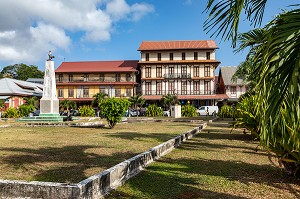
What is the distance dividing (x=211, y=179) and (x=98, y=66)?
51.8 metres

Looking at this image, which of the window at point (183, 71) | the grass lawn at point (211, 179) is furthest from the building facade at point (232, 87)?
the grass lawn at point (211, 179)

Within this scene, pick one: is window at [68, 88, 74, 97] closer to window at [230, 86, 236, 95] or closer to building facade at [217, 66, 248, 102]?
building facade at [217, 66, 248, 102]

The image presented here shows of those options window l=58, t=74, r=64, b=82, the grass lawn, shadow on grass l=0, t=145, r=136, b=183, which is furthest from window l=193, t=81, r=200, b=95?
shadow on grass l=0, t=145, r=136, b=183

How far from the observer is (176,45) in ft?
176

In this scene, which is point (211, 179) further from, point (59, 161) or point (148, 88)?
point (148, 88)

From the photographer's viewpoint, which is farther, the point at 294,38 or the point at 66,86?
the point at 66,86

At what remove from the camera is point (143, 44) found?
54.5 m

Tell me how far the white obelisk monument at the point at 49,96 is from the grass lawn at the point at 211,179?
18993mm

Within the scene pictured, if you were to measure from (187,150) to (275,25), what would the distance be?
6.61 metres

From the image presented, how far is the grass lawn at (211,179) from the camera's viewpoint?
4570mm

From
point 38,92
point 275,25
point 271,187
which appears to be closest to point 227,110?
point 271,187

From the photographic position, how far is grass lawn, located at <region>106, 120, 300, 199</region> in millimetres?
4570

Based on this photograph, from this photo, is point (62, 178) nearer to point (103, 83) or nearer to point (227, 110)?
point (227, 110)

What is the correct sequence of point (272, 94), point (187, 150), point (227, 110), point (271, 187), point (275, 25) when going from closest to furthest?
point (272, 94) → point (275, 25) → point (271, 187) → point (187, 150) → point (227, 110)
